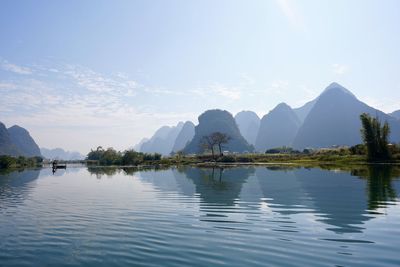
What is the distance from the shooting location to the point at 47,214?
96.0 ft

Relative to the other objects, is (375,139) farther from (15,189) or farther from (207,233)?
(207,233)

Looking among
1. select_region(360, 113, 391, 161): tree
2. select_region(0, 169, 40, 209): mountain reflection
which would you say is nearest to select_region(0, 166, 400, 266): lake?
select_region(0, 169, 40, 209): mountain reflection

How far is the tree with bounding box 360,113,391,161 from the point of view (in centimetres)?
10168

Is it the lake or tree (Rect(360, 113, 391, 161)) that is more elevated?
tree (Rect(360, 113, 391, 161))

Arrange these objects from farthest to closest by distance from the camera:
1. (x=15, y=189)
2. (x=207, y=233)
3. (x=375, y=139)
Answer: (x=375, y=139)
(x=15, y=189)
(x=207, y=233)

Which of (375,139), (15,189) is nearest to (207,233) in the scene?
(15,189)

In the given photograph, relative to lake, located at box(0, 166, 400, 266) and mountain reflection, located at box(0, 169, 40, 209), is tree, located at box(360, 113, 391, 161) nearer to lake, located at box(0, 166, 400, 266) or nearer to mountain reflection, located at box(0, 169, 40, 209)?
lake, located at box(0, 166, 400, 266)

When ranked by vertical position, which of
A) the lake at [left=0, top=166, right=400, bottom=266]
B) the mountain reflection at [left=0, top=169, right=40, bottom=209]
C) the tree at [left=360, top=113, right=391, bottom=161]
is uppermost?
the tree at [left=360, top=113, right=391, bottom=161]

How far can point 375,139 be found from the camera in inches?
4058

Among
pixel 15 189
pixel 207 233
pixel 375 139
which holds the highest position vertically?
pixel 375 139

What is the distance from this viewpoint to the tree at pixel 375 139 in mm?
101675

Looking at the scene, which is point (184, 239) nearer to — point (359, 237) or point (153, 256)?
point (153, 256)

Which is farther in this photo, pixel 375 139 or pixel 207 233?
pixel 375 139

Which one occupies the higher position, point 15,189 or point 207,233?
point 207,233
